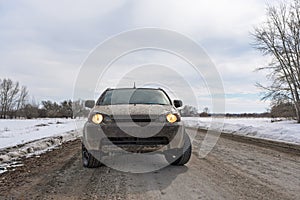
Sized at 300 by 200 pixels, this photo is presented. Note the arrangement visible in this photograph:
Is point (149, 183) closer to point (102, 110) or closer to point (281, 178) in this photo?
point (102, 110)

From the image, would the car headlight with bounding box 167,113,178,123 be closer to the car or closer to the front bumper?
the car

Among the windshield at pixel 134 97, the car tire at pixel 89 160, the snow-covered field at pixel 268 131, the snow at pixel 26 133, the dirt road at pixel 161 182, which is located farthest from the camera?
the snow-covered field at pixel 268 131

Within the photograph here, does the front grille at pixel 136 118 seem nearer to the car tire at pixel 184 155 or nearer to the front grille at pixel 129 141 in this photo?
the front grille at pixel 129 141

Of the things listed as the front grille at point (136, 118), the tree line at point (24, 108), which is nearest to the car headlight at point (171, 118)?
the front grille at point (136, 118)

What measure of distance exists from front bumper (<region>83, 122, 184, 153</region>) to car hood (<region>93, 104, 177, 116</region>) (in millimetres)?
238

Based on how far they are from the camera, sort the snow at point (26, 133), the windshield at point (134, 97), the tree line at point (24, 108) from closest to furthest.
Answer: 1. the windshield at point (134, 97)
2. the snow at point (26, 133)
3. the tree line at point (24, 108)

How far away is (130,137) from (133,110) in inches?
21.0

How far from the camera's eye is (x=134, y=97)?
17.9ft

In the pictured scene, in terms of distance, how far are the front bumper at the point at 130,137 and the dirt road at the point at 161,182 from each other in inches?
18.5

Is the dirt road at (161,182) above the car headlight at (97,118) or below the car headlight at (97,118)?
below

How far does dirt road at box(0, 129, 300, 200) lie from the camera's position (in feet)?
10.4

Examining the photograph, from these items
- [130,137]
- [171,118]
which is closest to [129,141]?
[130,137]

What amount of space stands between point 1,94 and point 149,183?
96206mm

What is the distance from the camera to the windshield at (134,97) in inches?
207
